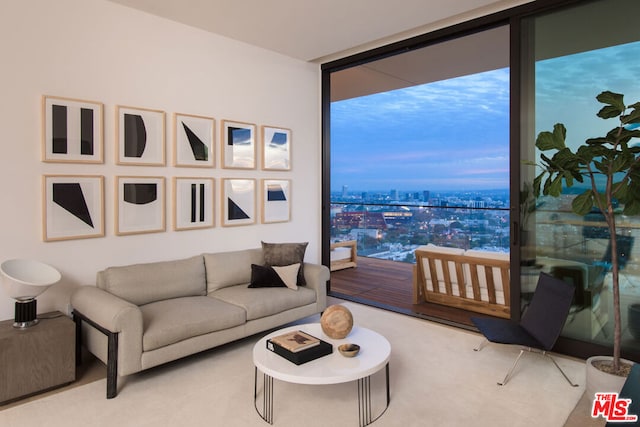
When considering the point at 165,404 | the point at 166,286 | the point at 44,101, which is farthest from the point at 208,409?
the point at 44,101

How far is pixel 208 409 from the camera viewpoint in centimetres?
255

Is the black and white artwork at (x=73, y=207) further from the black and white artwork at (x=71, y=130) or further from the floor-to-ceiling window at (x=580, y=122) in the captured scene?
the floor-to-ceiling window at (x=580, y=122)

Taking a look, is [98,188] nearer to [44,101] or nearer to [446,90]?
[44,101]

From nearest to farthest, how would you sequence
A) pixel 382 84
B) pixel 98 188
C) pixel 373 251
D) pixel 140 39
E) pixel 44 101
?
pixel 44 101 → pixel 98 188 → pixel 140 39 → pixel 382 84 → pixel 373 251

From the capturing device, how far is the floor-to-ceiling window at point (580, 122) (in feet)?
10.1

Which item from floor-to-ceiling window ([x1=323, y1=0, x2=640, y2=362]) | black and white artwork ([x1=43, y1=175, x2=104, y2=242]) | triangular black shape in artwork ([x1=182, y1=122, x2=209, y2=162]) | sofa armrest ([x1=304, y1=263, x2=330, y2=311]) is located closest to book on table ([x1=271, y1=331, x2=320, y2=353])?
sofa armrest ([x1=304, y1=263, x2=330, y2=311])

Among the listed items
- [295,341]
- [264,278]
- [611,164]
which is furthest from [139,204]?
[611,164]

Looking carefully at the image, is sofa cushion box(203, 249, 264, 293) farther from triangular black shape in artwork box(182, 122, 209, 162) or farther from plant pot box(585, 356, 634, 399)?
plant pot box(585, 356, 634, 399)

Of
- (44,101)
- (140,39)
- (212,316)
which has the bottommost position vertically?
(212,316)

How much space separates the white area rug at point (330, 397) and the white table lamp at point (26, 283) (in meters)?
0.58

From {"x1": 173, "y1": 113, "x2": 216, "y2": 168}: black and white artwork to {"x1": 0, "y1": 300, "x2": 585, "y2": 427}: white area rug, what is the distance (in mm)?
1853

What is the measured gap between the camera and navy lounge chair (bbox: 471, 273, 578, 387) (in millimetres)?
2908

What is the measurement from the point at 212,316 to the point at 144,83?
2183 millimetres

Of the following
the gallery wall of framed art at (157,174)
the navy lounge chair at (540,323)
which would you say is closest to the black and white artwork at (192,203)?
the gallery wall of framed art at (157,174)
